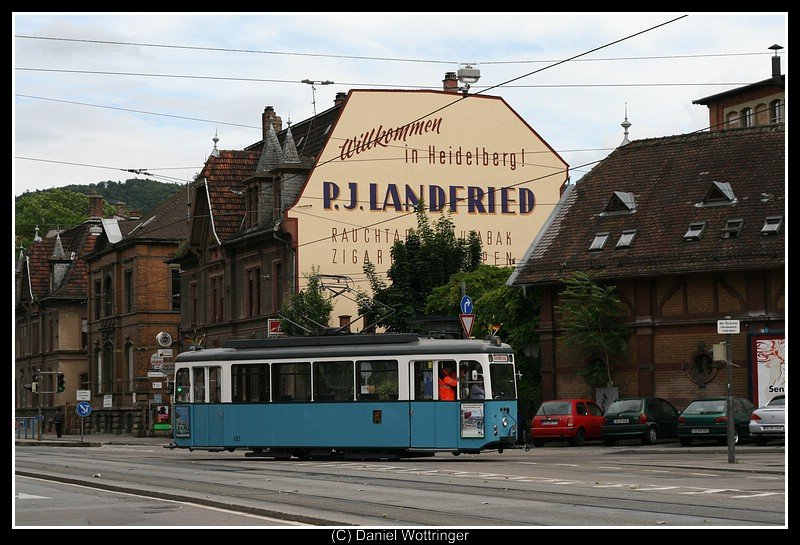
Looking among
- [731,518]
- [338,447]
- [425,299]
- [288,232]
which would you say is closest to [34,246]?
[288,232]

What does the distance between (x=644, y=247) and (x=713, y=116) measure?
44.6 m

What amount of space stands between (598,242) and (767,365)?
7.80m

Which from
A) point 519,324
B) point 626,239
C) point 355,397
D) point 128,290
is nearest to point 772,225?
point 626,239

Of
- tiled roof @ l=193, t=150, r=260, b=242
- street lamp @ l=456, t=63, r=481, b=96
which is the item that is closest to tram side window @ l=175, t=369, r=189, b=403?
street lamp @ l=456, t=63, r=481, b=96

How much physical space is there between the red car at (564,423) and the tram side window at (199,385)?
10061 mm

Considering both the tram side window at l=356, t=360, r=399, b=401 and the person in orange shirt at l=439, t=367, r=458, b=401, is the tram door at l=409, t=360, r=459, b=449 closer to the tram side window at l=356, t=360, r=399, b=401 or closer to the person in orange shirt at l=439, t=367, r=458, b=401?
the person in orange shirt at l=439, t=367, r=458, b=401

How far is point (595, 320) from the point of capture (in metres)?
45.2

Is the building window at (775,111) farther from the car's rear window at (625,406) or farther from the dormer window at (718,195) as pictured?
the car's rear window at (625,406)

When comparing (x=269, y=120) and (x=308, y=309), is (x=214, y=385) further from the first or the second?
(x=269, y=120)

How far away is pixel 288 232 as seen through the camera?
5938 cm

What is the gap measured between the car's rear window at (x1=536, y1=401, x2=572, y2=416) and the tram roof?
319 inches
